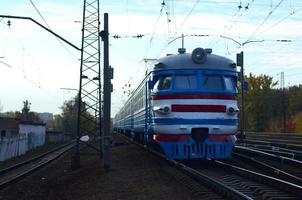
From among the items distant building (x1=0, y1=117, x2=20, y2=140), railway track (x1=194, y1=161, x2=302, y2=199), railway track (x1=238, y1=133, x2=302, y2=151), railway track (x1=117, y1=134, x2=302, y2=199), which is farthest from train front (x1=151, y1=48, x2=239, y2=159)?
distant building (x1=0, y1=117, x2=20, y2=140)

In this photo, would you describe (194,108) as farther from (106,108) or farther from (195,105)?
(106,108)

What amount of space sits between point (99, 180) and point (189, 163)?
403 cm

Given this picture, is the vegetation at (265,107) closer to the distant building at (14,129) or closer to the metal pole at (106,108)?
the distant building at (14,129)

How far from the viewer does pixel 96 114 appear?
3919 cm

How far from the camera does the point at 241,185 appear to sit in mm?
13695

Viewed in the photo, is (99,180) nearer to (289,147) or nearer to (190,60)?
(190,60)

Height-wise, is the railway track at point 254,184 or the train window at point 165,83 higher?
the train window at point 165,83

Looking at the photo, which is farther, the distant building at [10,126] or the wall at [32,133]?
the distant building at [10,126]

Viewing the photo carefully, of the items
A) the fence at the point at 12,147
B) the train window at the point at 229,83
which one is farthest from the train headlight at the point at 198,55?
the fence at the point at 12,147

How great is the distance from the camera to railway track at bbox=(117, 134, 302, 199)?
468 inches

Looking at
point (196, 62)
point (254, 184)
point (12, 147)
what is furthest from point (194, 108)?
point (12, 147)

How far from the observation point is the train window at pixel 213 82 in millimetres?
18125

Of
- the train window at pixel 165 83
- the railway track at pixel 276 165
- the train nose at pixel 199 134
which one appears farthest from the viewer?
the train window at pixel 165 83

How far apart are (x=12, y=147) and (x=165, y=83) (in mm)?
27841
